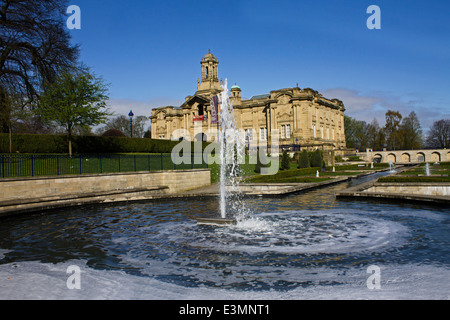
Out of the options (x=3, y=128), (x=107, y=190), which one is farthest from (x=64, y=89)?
(x=107, y=190)

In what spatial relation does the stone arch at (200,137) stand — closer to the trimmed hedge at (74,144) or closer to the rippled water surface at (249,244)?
the trimmed hedge at (74,144)

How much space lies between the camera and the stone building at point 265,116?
55.8 metres

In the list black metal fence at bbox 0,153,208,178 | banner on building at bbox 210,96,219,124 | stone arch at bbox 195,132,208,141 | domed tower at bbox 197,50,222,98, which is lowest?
black metal fence at bbox 0,153,208,178

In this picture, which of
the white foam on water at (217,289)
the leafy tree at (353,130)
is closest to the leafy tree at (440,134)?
the leafy tree at (353,130)

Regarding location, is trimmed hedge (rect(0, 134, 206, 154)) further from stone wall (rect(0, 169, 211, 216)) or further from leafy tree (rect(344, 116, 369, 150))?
leafy tree (rect(344, 116, 369, 150))

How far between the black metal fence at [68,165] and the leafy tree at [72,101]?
13.8 feet

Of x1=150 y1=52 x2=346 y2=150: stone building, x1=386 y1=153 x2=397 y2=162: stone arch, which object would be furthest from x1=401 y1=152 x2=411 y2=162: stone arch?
x1=150 y1=52 x2=346 y2=150: stone building

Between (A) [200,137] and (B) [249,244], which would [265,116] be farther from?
(B) [249,244]

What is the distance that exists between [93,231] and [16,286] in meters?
4.58

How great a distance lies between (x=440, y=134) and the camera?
84.5 metres

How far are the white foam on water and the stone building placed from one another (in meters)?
45.0

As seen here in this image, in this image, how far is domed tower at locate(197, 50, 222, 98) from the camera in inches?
2645

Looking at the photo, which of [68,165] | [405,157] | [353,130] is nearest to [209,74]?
[405,157]
